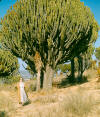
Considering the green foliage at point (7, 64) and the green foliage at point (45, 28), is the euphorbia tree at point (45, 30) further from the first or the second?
the green foliage at point (7, 64)

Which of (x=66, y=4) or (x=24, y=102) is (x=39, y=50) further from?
(x=24, y=102)

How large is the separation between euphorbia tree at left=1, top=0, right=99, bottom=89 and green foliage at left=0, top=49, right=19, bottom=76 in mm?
10282

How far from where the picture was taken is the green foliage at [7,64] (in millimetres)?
21466

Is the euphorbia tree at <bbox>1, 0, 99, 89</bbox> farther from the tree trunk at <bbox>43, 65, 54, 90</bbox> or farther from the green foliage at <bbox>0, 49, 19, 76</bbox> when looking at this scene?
the green foliage at <bbox>0, 49, 19, 76</bbox>

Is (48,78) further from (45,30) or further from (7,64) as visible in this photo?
(7,64)

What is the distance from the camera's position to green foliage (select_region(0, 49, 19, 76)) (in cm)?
2147

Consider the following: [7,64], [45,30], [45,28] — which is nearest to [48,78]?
[45,30]

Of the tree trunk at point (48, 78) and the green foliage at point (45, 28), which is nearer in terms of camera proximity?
the green foliage at point (45, 28)

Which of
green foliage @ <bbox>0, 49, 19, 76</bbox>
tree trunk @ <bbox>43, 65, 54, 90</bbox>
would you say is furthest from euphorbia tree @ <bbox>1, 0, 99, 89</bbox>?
green foliage @ <bbox>0, 49, 19, 76</bbox>

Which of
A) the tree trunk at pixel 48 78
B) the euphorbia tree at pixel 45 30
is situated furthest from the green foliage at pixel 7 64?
the tree trunk at pixel 48 78

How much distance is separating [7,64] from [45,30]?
13.5 metres

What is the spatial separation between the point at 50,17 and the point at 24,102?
509cm

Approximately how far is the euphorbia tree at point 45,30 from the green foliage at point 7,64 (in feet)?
33.7

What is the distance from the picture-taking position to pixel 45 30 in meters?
10.2
